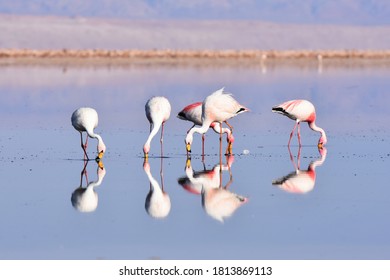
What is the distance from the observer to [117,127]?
22062mm

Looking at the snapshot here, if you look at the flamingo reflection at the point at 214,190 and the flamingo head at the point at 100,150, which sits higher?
the flamingo head at the point at 100,150

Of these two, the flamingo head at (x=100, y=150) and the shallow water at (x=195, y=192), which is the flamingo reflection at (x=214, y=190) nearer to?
the shallow water at (x=195, y=192)

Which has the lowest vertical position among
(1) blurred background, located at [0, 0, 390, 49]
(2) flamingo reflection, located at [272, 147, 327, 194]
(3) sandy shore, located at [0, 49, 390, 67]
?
(2) flamingo reflection, located at [272, 147, 327, 194]

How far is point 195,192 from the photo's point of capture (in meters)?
13.6

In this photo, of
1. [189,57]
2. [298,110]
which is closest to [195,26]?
[189,57]

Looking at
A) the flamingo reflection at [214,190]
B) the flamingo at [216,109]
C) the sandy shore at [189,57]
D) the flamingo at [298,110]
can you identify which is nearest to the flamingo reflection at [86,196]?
the flamingo reflection at [214,190]

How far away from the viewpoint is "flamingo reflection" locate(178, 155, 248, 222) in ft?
40.2

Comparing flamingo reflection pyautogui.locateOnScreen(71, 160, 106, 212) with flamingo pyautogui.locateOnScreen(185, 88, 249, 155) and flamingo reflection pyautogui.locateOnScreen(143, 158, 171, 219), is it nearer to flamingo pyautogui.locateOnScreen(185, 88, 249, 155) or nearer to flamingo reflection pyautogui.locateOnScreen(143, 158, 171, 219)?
flamingo reflection pyautogui.locateOnScreen(143, 158, 171, 219)

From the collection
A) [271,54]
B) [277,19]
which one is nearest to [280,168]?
[271,54]

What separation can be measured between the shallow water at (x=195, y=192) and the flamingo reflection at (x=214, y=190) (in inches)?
0.9

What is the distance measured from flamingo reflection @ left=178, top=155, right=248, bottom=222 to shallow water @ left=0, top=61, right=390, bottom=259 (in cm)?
2

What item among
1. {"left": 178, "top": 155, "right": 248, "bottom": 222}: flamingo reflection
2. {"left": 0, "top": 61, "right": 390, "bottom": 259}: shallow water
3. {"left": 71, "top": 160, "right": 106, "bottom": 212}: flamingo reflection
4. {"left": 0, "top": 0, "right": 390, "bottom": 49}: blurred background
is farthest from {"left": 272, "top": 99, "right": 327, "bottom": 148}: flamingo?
{"left": 0, "top": 0, "right": 390, "bottom": 49}: blurred background

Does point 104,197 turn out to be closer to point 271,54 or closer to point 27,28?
point 271,54

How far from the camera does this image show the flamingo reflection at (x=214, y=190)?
1227cm
